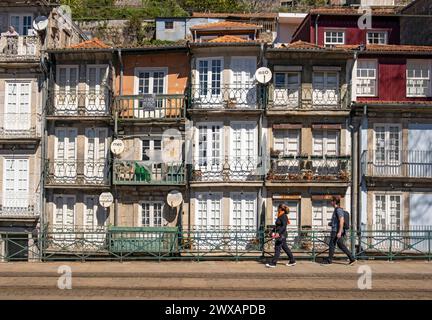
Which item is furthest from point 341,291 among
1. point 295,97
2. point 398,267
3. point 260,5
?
point 260,5

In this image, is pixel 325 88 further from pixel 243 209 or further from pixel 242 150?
pixel 243 209

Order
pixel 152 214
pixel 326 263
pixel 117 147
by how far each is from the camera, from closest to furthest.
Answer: pixel 326 263 → pixel 117 147 → pixel 152 214

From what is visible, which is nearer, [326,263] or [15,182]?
[326,263]

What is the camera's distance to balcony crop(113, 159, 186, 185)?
28734 millimetres

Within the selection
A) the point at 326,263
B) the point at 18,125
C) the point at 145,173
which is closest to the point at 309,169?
the point at 145,173

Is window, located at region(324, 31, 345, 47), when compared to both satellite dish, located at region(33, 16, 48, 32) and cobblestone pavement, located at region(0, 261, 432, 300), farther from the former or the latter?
cobblestone pavement, located at region(0, 261, 432, 300)

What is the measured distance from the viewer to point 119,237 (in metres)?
26.7

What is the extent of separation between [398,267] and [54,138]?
56.1 ft

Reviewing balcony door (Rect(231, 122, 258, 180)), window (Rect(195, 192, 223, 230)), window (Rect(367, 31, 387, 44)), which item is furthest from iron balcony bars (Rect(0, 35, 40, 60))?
window (Rect(367, 31, 387, 44))

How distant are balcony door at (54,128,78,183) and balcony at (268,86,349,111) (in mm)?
9534

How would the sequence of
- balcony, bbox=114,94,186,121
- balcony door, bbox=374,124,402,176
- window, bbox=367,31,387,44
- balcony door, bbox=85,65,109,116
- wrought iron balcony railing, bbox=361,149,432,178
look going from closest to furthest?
1. wrought iron balcony railing, bbox=361,149,432,178
2. balcony door, bbox=374,124,402,176
3. balcony, bbox=114,94,186,121
4. balcony door, bbox=85,65,109,116
5. window, bbox=367,31,387,44

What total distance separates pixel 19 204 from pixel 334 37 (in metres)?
19.5

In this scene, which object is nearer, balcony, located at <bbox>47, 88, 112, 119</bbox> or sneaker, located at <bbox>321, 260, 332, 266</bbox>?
sneaker, located at <bbox>321, 260, 332, 266</bbox>

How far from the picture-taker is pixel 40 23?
2839 centimetres
